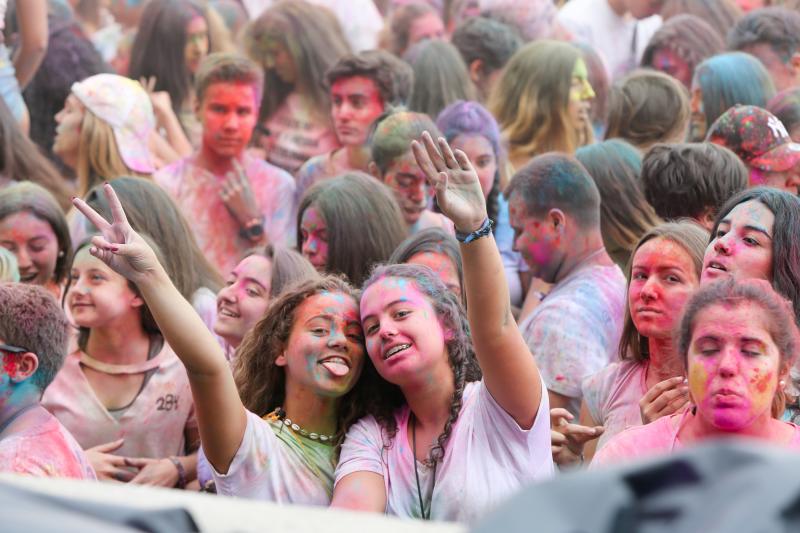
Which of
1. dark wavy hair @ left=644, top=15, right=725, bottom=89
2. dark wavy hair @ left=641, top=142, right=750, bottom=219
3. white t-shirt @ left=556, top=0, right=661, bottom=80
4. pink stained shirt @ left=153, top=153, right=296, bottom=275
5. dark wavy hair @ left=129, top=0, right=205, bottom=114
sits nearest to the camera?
dark wavy hair @ left=641, top=142, right=750, bottom=219

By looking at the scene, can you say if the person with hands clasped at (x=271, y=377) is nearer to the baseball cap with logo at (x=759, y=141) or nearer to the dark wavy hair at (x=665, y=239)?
the dark wavy hair at (x=665, y=239)

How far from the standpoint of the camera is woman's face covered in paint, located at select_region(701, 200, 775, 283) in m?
3.98

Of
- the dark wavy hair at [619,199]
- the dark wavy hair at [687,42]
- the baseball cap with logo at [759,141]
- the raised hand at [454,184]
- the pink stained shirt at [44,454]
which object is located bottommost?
the pink stained shirt at [44,454]

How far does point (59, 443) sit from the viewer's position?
408 cm

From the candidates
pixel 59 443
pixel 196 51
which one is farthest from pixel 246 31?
pixel 59 443

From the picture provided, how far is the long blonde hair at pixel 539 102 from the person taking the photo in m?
6.99

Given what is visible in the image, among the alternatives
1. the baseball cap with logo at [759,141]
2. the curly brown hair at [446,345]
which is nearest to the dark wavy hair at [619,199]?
the baseball cap with logo at [759,141]

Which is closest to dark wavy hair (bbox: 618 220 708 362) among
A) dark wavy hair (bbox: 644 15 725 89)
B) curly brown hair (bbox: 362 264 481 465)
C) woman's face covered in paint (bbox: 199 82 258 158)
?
curly brown hair (bbox: 362 264 481 465)

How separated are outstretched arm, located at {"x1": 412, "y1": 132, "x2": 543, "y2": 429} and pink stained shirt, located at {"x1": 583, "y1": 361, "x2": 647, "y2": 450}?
0.57m

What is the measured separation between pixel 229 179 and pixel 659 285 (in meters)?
3.18

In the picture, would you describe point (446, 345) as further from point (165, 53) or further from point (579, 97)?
point (165, 53)

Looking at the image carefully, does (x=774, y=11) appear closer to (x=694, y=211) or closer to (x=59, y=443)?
(x=694, y=211)

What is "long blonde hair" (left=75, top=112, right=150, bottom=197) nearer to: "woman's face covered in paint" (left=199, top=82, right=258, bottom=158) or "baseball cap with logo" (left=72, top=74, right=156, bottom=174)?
"baseball cap with logo" (left=72, top=74, right=156, bottom=174)

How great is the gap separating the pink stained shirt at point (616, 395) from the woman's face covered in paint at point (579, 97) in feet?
9.01
